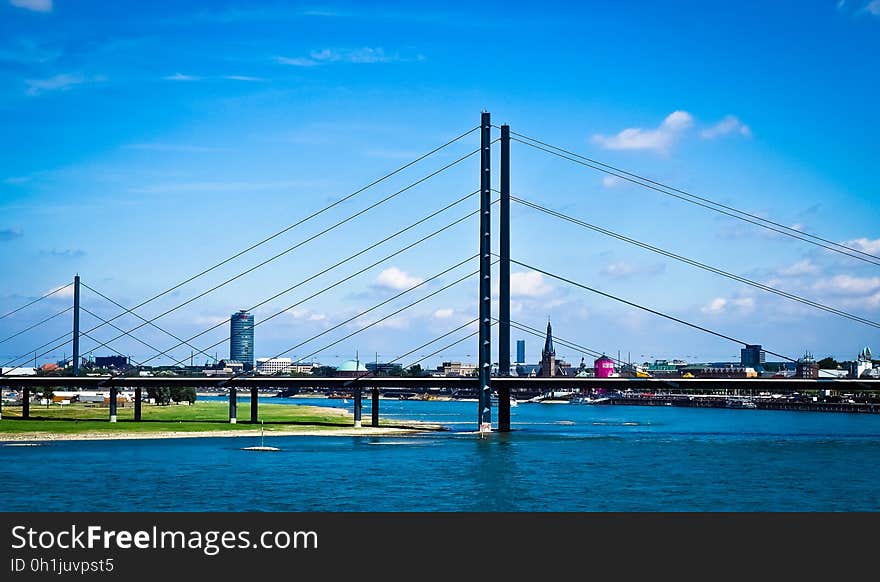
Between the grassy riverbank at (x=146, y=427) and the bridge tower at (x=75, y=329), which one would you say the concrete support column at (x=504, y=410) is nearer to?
the grassy riverbank at (x=146, y=427)

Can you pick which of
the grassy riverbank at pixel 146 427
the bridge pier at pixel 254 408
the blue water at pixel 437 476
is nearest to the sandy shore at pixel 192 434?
the grassy riverbank at pixel 146 427

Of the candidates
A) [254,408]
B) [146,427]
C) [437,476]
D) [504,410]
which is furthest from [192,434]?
[437,476]

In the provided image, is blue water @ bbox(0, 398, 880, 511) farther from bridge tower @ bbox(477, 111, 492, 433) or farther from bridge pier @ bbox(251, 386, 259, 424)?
bridge pier @ bbox(251, 386, 259, 424)

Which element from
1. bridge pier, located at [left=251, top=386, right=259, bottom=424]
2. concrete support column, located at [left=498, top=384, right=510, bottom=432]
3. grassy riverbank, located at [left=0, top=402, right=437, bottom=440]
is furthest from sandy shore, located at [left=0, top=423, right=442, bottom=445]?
bridge pier, located at [left=251, top=386, right=259, bottom=424]

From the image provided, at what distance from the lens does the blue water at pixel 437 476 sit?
49.0m

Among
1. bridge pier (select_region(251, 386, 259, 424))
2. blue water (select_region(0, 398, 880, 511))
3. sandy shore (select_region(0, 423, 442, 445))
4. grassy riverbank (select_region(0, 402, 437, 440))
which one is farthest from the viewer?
bridge pier (select_region(251, 386, 259, 424))

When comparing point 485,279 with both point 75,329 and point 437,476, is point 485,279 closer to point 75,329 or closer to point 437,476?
point 437,476

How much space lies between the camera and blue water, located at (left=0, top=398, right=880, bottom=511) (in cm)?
4897

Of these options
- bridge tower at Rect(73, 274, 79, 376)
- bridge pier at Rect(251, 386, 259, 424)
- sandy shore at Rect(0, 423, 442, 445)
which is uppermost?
bridge tower at Rect(73, 274, 79, 376)

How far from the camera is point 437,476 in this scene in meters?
61.3
